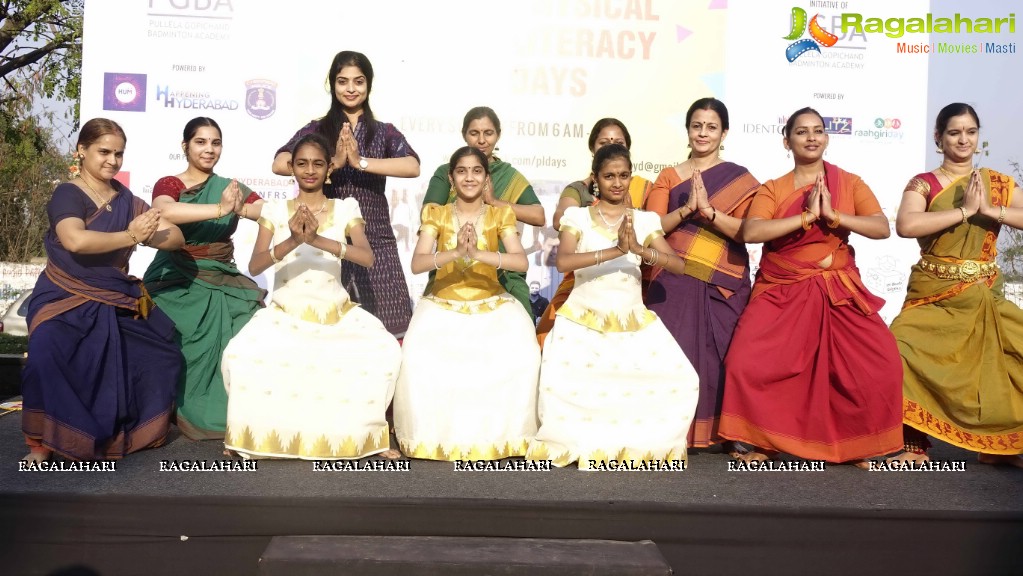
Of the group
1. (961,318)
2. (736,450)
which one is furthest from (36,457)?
(961,318)

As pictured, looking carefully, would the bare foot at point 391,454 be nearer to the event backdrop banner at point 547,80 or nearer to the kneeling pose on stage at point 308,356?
the kneeling pose on stage at point 308,356

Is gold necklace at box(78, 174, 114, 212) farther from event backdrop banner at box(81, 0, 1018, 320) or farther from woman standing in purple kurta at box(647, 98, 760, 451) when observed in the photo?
event backdrop banner at box(81, 0, 1018, 320)

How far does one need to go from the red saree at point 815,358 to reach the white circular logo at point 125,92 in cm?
466

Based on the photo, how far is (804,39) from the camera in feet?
22.5

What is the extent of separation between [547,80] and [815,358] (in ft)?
11.4

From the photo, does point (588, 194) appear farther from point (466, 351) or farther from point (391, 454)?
point (391, 454)

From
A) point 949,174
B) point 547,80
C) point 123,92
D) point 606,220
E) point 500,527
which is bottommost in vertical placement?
point 500,527

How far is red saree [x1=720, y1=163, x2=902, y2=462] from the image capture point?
398 centimetres

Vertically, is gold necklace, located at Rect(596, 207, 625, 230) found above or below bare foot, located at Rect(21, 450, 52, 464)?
above

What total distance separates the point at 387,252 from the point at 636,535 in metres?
2.43

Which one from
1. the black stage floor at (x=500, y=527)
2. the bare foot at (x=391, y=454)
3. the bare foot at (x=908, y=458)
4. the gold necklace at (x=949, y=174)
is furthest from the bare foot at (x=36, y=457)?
the gold necklace at (x=949, y=174)

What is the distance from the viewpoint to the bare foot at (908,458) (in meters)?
4.05

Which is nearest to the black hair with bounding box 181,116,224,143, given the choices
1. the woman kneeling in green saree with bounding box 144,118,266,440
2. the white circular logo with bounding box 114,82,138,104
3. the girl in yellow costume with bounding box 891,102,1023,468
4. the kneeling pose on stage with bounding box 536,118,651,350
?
the woman kneeling in green saree with bounding box 144,118,266,440

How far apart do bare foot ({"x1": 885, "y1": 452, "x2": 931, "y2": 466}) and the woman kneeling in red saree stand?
138 mm
